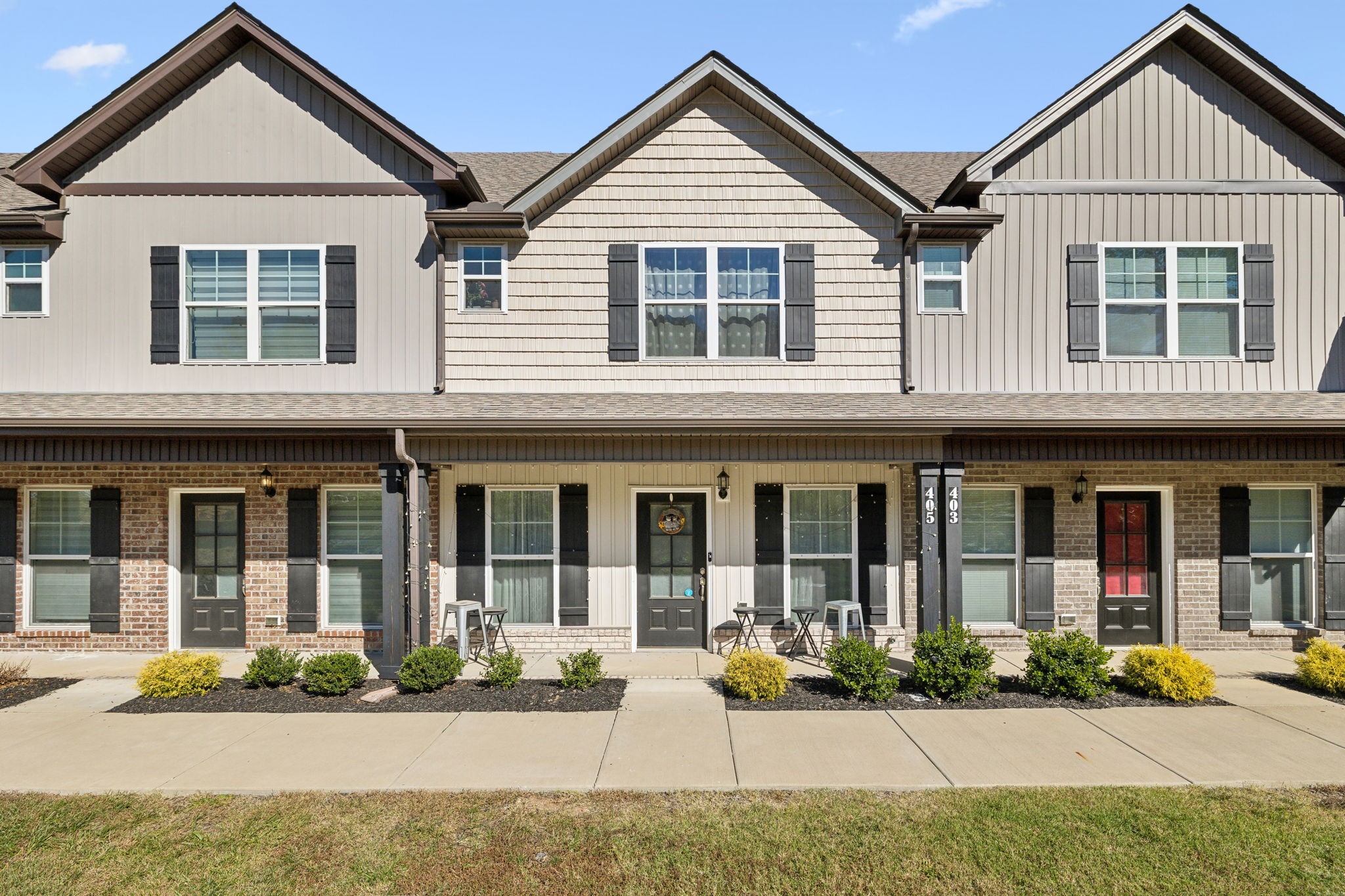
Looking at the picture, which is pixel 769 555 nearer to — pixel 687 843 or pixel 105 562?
pixel 687 843

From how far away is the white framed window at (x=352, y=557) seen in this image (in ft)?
32.7

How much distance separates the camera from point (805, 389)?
987 cm

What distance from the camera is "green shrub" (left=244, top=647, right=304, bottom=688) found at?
8281 millimetres

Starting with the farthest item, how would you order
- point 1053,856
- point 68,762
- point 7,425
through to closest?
point 7,425 → point 68,762 → point 1053,856

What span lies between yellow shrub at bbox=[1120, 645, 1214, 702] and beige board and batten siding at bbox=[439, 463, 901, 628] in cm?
275

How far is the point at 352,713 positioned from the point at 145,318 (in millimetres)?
6009

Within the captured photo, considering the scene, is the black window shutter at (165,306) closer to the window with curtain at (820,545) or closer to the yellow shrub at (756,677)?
the yellow shrub at (756,677)

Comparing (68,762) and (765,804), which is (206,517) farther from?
(765,804)

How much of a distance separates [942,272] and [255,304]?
884 centimetres

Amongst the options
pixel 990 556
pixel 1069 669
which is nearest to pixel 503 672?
pixel 1069 669

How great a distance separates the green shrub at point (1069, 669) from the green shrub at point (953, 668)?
440 millimetres

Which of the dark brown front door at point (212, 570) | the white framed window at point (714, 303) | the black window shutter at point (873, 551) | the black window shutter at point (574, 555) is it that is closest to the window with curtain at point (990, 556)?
the black window shutter at point (873, 551)

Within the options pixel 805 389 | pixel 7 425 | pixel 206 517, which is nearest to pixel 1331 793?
pixel 805 389

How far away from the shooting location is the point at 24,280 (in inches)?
389
